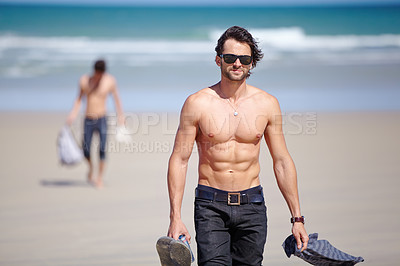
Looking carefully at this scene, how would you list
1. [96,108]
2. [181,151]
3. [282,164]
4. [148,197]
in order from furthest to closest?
[96,108]
[148,197]
[282,164]
[181,151]

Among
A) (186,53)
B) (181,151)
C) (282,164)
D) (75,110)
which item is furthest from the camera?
(186,53)

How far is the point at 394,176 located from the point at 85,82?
5.35 metres

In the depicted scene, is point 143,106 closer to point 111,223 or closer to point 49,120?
point 49,120

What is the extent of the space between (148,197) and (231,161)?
15.3ft

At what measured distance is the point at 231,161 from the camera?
4496 millimetres

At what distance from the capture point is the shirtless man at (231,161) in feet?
14.4

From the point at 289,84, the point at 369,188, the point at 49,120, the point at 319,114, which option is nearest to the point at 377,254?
the point at 369,188

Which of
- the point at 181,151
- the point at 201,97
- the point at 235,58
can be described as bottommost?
the point at 181,151

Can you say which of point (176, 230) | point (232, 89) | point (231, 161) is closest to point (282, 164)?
point (231, 161)

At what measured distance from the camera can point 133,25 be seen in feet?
115

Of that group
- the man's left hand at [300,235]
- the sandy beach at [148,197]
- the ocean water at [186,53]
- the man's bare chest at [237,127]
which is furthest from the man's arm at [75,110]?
the ocean water at [186,53]

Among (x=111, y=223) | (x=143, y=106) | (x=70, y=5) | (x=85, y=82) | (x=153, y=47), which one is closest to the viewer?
(x=111, y=223)

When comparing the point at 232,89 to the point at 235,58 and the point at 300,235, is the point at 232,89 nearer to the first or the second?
the point at 235,58

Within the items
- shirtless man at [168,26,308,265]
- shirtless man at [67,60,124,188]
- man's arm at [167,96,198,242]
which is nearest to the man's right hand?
shirtless man at [168,26,308,265]
